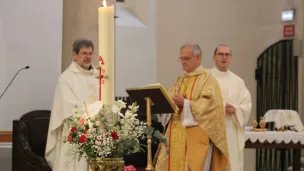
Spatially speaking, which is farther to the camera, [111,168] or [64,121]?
[64,121]

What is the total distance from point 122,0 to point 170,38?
1169mm

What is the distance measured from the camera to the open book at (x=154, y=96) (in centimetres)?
541

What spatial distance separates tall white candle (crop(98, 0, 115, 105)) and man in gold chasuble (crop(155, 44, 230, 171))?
2.84m

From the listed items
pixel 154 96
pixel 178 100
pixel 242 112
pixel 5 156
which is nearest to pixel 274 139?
pixel 242 112

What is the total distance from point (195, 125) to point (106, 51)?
3.14m

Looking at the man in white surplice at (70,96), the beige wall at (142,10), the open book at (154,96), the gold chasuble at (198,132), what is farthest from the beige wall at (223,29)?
the open book at (154,96)

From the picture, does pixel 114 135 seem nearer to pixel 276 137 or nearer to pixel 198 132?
pixel 198 132

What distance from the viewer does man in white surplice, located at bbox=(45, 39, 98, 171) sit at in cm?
623

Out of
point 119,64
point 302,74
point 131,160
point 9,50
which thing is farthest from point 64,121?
point 302,74

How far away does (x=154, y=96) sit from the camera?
555 centimetres

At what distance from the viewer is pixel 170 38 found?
12898 millimetres

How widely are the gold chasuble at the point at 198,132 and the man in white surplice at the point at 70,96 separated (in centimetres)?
104

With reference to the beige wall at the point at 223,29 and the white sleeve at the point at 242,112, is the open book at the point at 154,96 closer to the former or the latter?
the white sleeve at the point at 242,112

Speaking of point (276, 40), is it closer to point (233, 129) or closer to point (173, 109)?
point (233, 129)
